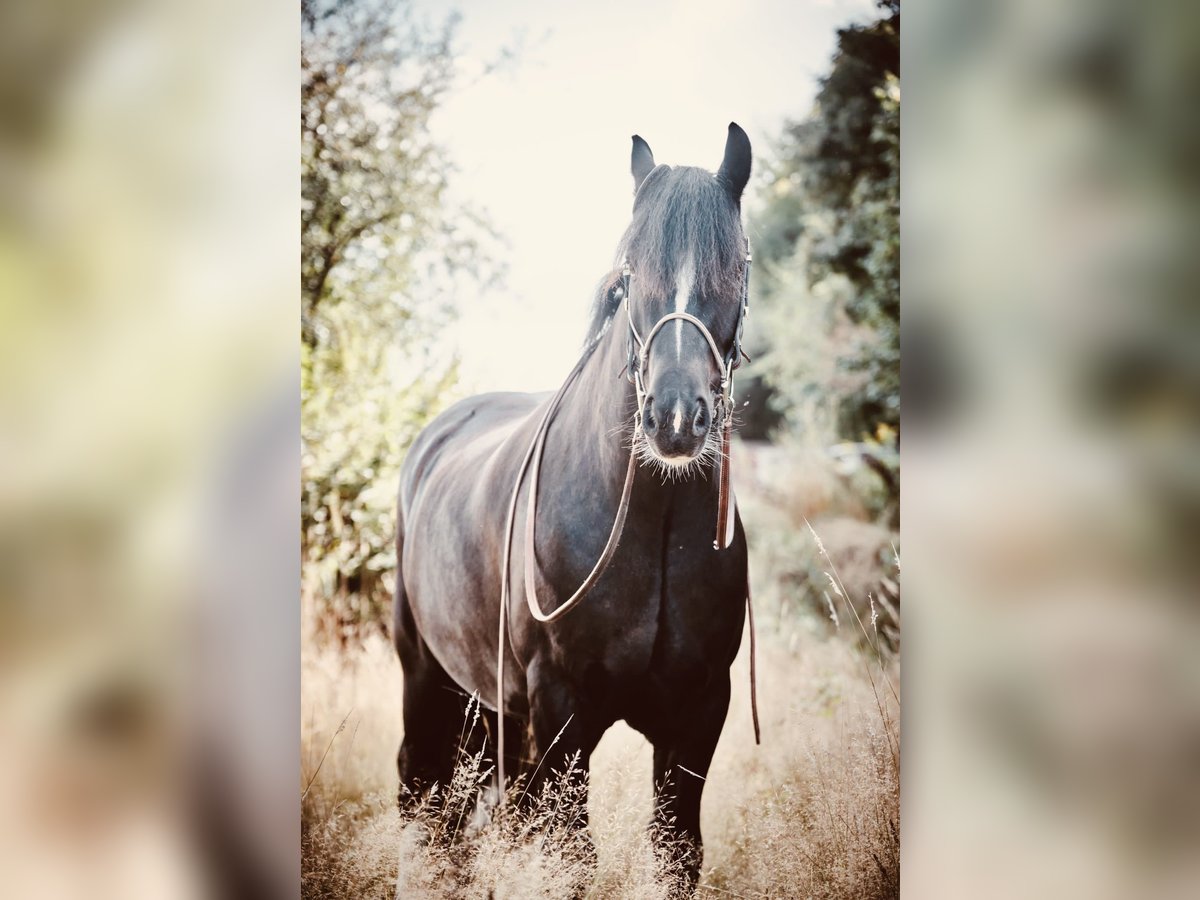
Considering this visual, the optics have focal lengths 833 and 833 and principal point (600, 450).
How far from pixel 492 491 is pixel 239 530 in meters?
0.64

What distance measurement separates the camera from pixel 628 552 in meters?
1.87

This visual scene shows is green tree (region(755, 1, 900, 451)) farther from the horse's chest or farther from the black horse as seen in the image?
the horse's chest

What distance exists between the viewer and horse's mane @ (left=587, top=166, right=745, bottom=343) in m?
1.73

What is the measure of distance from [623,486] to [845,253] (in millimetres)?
771

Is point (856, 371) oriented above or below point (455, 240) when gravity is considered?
below

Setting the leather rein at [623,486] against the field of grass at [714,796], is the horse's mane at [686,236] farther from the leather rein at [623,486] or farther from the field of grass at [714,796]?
the field of grass at [714,796]

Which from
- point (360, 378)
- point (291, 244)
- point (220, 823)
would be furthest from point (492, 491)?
point (220, 823)

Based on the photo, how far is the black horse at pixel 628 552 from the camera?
1.75 meters

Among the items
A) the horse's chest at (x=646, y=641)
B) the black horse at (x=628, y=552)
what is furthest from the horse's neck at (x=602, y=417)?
the horse's chest at (x=646, y=641)

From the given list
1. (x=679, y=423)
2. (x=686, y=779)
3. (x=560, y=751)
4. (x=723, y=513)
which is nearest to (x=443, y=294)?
(x=679, y=423)

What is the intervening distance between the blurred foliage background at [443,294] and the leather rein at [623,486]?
10 centimetres

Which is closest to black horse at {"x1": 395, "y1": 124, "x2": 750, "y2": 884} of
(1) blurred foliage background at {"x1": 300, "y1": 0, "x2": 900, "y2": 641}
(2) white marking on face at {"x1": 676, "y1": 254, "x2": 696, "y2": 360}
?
(2) white marking on face at {"x1": 676, "y1": 254, "x2": 696, "y2": 360}

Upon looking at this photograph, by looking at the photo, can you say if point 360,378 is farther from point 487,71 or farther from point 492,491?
point 487,71

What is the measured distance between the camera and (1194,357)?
190cm
